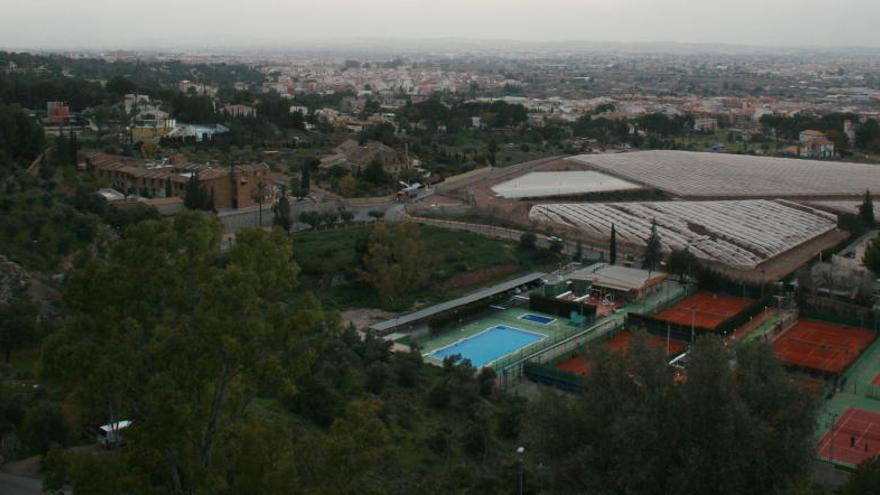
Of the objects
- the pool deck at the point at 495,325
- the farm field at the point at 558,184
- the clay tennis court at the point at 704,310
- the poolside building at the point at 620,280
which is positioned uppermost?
the farm field at the point at 558,184

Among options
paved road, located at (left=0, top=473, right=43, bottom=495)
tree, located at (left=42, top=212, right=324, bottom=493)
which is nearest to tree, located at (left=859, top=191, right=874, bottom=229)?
tree, located at (left=42, top=212, right=324, bottom=493)

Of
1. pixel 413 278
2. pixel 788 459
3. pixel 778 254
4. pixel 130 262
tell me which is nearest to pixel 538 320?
pixel 413 278

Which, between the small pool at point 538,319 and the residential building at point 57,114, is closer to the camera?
the small pool at point 538,319

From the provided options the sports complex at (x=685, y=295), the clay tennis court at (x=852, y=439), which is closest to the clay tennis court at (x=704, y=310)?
the sports complex at (x=685, y=295)

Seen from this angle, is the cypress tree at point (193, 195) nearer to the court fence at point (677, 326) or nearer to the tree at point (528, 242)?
the tree at point (528, 242)

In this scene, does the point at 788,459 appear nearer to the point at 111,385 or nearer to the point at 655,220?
the point at 111,385

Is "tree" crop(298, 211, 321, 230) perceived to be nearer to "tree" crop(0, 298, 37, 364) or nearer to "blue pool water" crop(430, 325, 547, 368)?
"blue pool water" crop(430, 325, 547, 368)

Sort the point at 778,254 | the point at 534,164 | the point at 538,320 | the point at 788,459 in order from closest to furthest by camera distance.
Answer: the point at 788,459 → the point at 538,320 → the point at 778,254 → the point at 534,164
